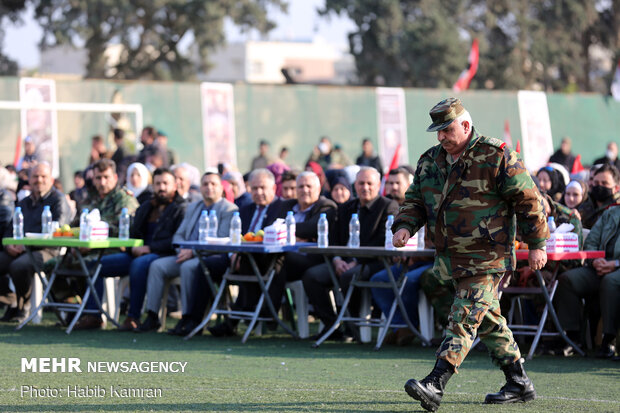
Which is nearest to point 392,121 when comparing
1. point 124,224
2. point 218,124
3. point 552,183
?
point 218,124

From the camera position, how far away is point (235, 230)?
988 cm

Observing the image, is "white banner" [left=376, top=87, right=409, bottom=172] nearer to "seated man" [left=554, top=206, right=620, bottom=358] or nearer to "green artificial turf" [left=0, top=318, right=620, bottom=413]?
"green artificial turf" [left=0, top=318, right=620, bottom=413]

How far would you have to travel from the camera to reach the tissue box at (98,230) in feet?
32.9

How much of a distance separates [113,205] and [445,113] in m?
5.83

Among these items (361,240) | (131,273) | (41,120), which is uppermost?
(41,120)

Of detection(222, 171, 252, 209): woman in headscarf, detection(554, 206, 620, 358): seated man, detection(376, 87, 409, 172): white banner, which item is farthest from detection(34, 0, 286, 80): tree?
detection(554, 206, 620, 358): seated man

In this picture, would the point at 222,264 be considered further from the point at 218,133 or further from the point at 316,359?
the point at 218,133

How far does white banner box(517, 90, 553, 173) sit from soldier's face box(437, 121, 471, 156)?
66.0ft

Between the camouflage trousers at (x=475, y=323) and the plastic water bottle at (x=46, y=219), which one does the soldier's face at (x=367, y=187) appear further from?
the camouflage trousers at (x=475, y=323)

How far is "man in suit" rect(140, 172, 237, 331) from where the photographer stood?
10.3 metres

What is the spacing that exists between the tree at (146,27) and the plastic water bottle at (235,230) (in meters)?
25.9

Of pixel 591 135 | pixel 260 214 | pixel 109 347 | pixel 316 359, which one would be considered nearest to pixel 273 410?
pixel 316 359

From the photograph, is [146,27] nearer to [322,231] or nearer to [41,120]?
[41,120]

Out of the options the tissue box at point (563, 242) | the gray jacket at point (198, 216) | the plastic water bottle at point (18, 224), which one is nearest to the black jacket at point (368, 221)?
the gray jacket at point (198, 216)
